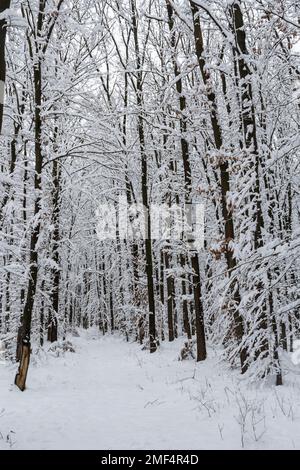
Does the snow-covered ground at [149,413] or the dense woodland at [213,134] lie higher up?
the dense woodland at [213,134]

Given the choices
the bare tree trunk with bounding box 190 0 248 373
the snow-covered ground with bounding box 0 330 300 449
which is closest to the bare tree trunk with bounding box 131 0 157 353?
the snow-covered ground with bounding box 0 330 300 449

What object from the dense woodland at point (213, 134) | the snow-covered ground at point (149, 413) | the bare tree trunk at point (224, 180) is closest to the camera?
the snow-covered ground at point (149, 413)

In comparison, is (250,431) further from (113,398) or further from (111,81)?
(111,81)

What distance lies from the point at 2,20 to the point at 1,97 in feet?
2.96

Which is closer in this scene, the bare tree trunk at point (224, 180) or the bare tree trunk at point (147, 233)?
the bare tree trunk at point (224, 180)

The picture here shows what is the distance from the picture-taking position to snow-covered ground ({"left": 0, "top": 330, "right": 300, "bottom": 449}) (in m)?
4.94

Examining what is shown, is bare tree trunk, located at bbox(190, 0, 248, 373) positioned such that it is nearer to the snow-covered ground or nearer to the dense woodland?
the dense woodland

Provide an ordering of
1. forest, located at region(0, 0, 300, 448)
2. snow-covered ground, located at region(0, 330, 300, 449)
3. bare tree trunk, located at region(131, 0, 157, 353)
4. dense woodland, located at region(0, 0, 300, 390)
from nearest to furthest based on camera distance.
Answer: snow-covered ground, located at region(0, 330, 300, 449) < dense woodland, located at region(0, 0, 300, 390) < forest, located at region(0, 0, 300, 448) < bare tree trunk, located at region(131, 0, 157, 353)

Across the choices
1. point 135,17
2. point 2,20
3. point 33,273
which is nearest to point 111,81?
point 135,17

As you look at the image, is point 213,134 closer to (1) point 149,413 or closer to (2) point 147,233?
(2) point 147,233

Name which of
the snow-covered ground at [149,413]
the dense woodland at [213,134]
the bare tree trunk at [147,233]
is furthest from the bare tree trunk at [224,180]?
the bare tree trunk at [147,233]

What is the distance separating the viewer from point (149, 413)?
6.50 m

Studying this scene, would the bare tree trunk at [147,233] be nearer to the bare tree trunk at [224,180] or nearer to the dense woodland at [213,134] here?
the dense woodland at [213,134]

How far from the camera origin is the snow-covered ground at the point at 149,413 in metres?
4.94
